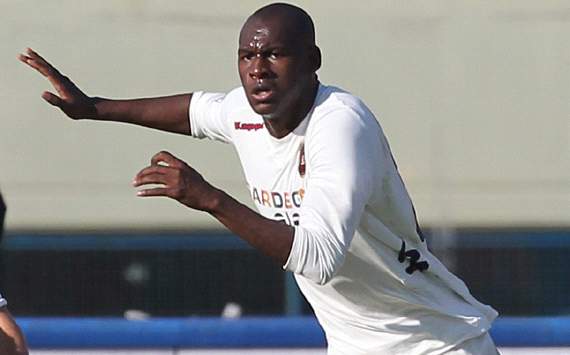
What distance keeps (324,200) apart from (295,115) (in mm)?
303

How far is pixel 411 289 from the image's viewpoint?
370cm

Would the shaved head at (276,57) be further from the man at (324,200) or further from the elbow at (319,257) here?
the elbow at (319,257)

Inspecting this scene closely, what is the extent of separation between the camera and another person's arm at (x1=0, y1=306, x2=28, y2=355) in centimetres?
409

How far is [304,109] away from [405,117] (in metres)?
4.64

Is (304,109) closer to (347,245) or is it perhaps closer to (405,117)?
(347,245)

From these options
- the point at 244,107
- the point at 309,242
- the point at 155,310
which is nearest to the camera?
the point at 309,242

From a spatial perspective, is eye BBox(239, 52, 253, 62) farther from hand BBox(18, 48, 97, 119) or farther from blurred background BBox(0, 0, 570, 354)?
blurred background BBox(0, 0, 570, 354)

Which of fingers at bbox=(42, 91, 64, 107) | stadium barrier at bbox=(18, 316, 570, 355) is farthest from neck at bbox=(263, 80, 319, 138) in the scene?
stadium barrier at bbox=(18, 316, 570, 355)

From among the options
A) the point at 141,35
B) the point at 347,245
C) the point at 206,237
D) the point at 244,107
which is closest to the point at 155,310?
the point at 206,237

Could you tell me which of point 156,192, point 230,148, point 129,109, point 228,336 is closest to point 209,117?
point 129,109

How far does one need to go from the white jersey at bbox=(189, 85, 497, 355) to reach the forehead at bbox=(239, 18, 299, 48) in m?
0.20

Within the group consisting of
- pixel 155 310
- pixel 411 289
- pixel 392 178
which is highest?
pixel 392 178

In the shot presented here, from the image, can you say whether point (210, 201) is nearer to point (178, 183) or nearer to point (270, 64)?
point (178, 183)

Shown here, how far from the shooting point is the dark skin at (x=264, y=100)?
10.5ft
